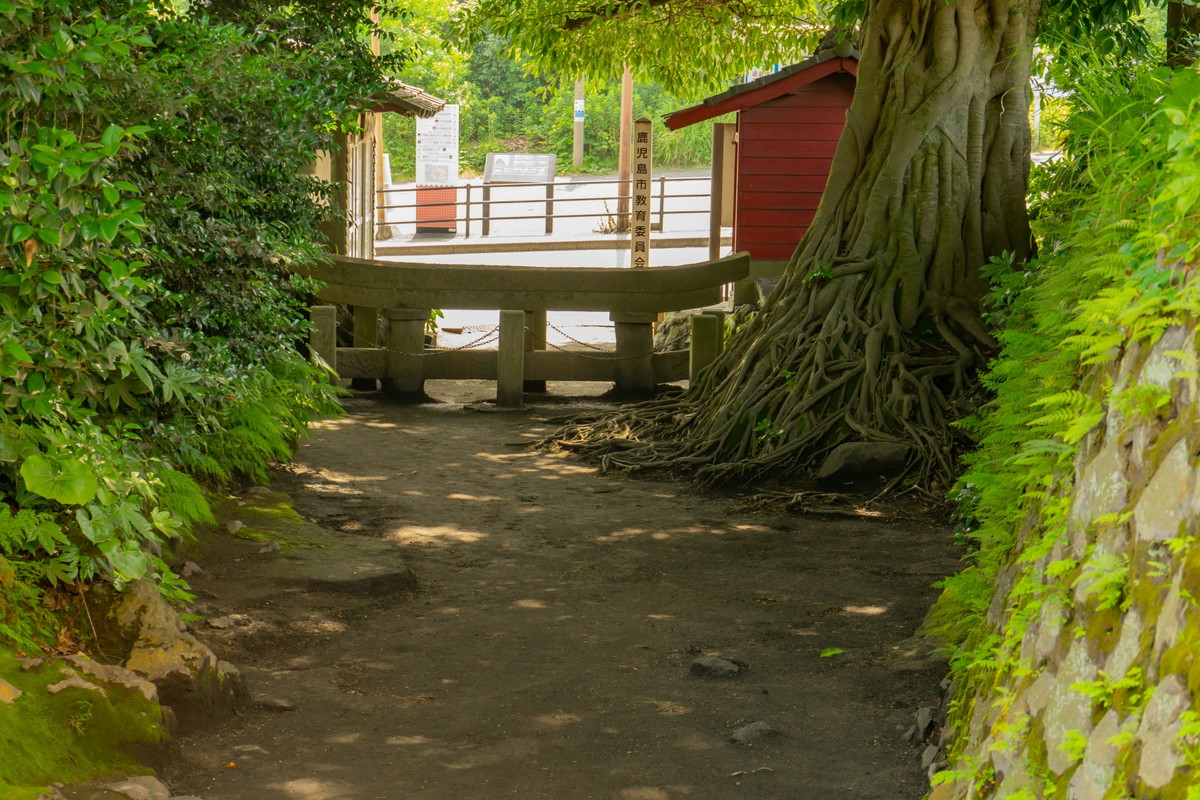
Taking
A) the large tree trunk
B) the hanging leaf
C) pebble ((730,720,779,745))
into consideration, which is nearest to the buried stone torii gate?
the large tree trunk

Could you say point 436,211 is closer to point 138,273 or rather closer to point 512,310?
point 512,310

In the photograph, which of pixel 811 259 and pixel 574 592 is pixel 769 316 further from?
pixel 574 592

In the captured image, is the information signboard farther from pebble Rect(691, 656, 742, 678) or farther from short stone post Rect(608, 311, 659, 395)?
pebble Rect(691, 656, 742, 678)

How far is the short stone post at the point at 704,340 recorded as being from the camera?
480 inches

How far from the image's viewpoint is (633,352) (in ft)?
41.1

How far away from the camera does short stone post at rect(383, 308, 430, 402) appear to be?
1233 cm

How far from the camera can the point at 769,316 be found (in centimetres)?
1000

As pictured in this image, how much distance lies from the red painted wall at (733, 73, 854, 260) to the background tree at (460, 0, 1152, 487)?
6.17 m

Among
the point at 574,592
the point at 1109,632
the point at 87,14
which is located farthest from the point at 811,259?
the point at 1109,632

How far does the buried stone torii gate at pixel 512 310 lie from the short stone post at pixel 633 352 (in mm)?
11

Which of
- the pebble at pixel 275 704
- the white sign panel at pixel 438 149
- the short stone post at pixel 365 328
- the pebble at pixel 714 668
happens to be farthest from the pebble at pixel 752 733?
the white sign panel at pixel 438 149

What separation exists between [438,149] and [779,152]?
16.0m

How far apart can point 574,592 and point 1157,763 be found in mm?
4731

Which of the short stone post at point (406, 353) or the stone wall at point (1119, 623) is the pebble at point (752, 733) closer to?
the stone wall at point (1119, 623)
